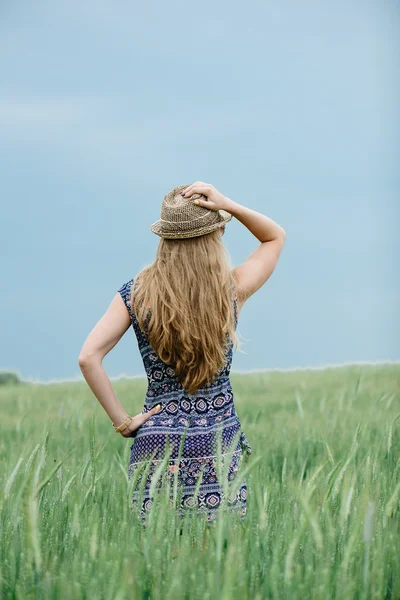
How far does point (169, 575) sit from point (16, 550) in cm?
40

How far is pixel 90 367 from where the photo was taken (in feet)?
9.14

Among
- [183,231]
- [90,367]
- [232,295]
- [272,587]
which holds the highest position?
[183,231]

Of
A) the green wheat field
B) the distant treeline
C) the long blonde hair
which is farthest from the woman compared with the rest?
the distant treeline

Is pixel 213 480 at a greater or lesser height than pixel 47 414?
lesser

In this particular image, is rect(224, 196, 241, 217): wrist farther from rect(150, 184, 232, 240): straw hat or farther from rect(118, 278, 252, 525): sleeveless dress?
rect(118, 278, 252, 525): sleeveless dress

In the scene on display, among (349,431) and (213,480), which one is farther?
(349,431)

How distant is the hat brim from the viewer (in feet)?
9.15

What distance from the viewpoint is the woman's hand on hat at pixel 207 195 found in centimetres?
283

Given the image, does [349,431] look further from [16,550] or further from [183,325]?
[16,550]

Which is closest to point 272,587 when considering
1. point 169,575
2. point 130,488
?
point 169,575

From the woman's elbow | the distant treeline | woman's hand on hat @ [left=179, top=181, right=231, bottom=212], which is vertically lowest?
the woman's elbow

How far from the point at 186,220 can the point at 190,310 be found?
33 centimetres

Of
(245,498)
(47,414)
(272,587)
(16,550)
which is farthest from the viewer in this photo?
(47,414)

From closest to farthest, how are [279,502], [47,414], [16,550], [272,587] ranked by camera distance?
[272,587] < [16,550] < [279,502] < [47,414]
